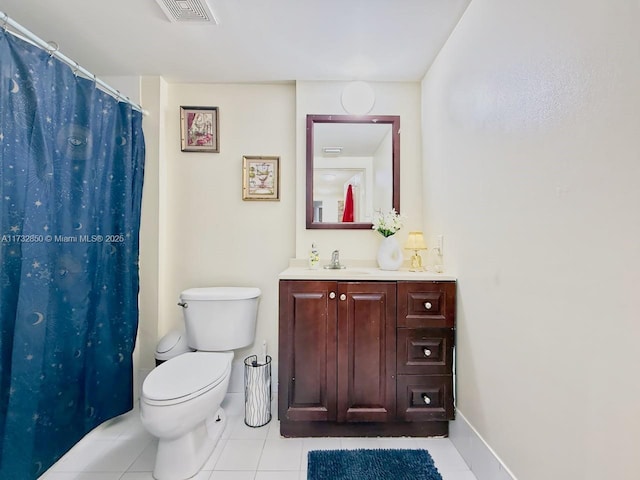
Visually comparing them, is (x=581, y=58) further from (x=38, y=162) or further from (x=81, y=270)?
(x=81, y=270)

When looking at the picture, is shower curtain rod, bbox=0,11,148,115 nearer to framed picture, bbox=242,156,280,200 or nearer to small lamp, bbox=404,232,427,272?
framed picture, bbox=242,156,280,200

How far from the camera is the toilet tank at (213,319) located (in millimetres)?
1912

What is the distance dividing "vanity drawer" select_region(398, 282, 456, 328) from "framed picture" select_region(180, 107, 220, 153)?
5.30 feet

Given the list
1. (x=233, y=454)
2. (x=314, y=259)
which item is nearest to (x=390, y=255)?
(x=314, y=259)

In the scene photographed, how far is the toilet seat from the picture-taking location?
53.6 inches

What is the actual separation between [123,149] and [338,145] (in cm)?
135

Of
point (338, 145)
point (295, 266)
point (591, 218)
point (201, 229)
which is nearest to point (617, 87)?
point (591, 218)

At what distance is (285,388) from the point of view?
1677 millimetres

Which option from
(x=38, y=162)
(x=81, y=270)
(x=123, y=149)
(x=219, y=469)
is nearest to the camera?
(x=38, y=162)

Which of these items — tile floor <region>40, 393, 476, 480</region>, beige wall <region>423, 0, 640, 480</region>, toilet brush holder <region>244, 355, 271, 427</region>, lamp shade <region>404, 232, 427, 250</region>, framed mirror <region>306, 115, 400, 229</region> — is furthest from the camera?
framed mirror <region>306, 115, 400, 229</region>

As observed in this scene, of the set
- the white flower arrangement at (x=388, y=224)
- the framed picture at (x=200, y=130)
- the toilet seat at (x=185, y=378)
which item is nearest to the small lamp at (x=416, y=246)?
the white flower arrangement at (x=388, y=224)

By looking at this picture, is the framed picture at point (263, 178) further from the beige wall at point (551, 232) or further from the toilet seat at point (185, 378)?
the beige wall at point (551, 232)

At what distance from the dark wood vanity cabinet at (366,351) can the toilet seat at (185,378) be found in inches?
13.3

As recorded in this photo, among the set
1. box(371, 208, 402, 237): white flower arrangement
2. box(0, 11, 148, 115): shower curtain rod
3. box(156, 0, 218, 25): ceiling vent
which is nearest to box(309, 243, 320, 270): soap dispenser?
box(371, 208, 402, 237): white flower arrangement
